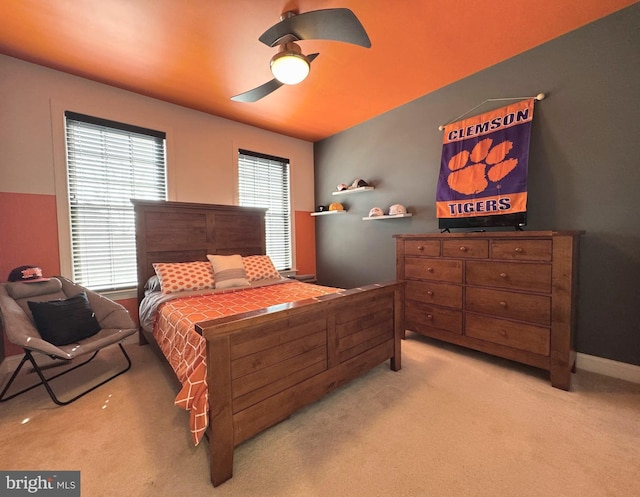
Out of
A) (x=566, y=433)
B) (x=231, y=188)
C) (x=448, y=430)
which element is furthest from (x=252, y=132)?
(x=566, y=433)

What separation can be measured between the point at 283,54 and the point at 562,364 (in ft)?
9.70

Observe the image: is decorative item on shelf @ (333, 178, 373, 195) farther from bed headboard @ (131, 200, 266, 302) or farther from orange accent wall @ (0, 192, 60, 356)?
orange accent wall @ (0, 192, 60, 356)

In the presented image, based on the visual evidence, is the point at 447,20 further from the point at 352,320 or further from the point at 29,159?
the point at 29,159

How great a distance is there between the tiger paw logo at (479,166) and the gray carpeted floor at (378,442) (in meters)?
1.78

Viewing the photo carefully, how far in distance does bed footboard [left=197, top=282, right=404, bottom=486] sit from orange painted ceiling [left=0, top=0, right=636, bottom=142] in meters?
2.05

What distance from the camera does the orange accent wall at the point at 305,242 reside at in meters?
4.55

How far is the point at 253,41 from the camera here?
7.15ft

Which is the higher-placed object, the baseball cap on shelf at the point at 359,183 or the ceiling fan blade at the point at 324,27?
the ceiling fan blade at the point at 324,27

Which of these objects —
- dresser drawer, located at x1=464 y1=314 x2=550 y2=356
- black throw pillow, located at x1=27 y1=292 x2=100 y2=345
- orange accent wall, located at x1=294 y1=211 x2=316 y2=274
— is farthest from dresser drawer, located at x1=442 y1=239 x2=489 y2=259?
black throw pillow, located at x1=27 y1=292 x2=100 y2=345

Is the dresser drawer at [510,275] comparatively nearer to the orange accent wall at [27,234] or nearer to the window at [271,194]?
the window at [271,194]

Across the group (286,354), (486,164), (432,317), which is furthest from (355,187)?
(286,354)

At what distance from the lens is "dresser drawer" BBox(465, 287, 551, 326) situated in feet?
6.78

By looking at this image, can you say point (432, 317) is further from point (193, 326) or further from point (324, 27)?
point (324, 27)

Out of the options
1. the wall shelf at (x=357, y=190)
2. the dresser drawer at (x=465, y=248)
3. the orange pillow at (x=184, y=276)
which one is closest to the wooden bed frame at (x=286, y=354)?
the dresser drawer at (x=465, y=248)
